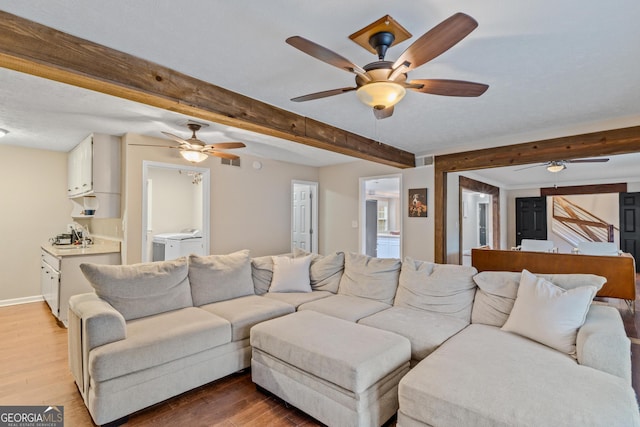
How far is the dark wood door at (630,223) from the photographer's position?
7.70 metres

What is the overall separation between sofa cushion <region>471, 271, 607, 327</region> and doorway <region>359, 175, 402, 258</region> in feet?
8.47

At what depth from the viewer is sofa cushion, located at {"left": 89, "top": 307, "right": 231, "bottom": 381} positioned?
195 cm

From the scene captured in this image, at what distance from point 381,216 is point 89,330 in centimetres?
975

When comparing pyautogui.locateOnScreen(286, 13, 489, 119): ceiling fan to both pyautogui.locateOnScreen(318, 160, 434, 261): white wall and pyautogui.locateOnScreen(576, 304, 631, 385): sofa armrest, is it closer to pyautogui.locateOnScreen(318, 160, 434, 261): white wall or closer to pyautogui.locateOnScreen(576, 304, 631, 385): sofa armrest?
pyautogui.locateOnScreen(576, 304, 631, 385): sofa armrest

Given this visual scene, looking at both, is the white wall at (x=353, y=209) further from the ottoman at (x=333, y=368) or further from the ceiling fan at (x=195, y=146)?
the ottoman at (x=333, y=368)

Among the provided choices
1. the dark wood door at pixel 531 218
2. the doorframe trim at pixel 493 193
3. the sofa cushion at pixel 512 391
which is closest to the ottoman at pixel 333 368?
the sofa cushion at pixel 512 391

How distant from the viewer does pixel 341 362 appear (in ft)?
6.07

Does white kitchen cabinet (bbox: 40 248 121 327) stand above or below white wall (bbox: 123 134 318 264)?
below

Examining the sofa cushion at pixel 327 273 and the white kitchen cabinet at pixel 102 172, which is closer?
the sofa cushion at pixel 327 273

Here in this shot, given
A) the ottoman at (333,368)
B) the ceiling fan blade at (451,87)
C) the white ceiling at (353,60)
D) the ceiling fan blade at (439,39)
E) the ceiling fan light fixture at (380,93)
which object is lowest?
the ottoman at (333,368)

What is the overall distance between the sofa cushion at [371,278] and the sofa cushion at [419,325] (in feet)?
0.93

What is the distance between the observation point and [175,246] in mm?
5449

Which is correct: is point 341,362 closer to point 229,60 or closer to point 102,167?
point 229,60

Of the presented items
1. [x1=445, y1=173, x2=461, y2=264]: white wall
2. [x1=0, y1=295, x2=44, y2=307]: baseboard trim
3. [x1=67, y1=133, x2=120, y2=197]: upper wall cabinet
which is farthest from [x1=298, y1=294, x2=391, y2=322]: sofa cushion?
[x1=0, y1=295, x2=44, y2=307]: baseboard trim
